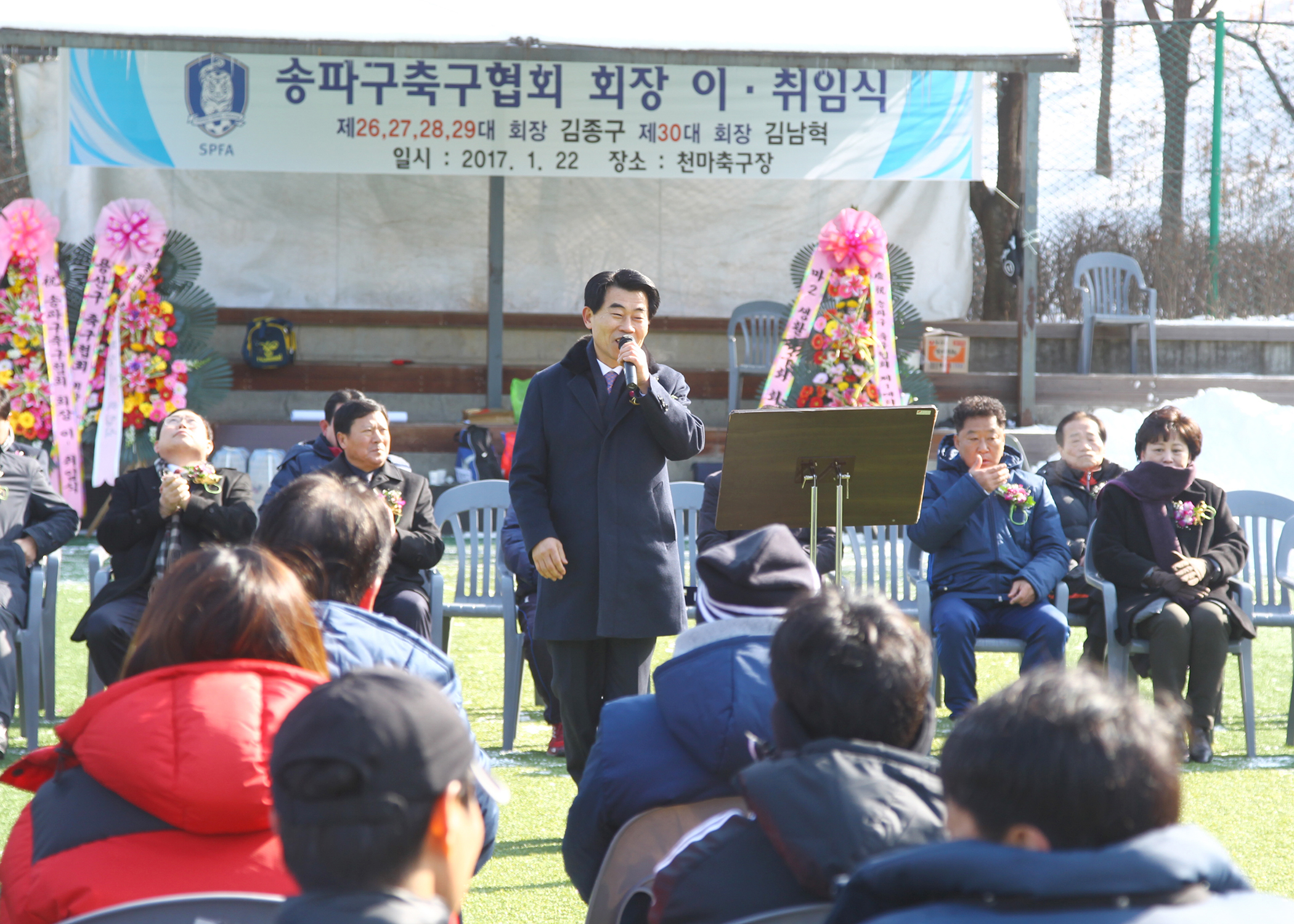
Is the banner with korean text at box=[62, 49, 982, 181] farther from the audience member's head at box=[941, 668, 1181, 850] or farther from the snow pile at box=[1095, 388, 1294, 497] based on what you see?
the audience member's head at box=[941, 668, 1181, 850]

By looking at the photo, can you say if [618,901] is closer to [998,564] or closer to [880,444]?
[880,444]

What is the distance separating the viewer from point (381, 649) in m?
2.20

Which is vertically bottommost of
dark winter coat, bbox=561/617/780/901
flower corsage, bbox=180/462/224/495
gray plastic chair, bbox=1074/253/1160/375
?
dark winter coat, bbox=561/617/780/901

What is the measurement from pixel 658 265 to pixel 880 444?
7352 millimetres

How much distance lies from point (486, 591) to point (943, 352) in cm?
586

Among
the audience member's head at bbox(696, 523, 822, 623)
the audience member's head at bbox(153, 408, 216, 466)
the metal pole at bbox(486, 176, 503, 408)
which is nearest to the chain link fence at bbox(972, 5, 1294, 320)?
the metal pole at bbox(486, 176, 503, 408)

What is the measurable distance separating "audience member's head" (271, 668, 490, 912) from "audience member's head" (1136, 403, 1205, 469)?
4.14m

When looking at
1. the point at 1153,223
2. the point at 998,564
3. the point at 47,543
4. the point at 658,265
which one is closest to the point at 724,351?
the point at 658,265

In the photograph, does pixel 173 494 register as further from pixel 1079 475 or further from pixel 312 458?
pixel 1079 475

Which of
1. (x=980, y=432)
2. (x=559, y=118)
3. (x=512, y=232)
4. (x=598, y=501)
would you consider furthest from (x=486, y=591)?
(x=512, y=232)

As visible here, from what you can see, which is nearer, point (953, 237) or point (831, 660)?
point (831, 660)

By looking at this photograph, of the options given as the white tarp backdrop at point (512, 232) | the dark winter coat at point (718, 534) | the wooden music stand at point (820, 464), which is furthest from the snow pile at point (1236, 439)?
the wooden music stand at point (820, 464)

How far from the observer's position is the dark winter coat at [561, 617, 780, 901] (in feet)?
6.31

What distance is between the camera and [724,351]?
35.1 feet
